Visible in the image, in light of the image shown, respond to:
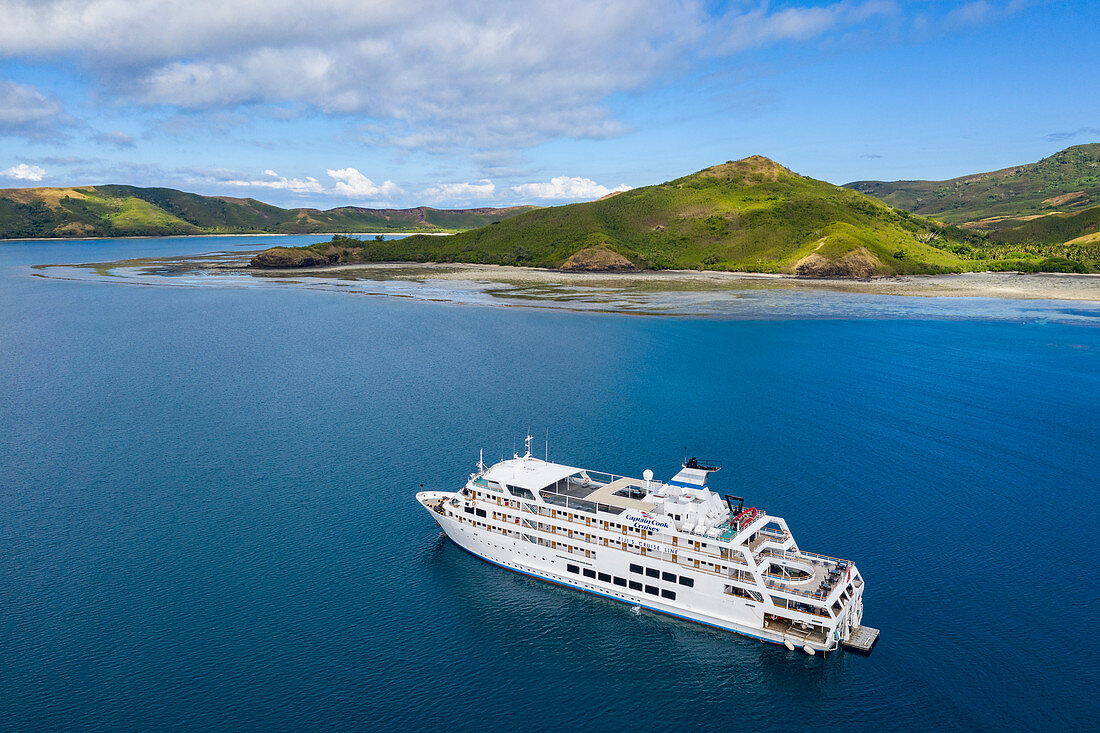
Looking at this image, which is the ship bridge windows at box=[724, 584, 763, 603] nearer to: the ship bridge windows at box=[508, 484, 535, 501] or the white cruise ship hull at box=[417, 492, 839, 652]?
the white cruise ship hull at box=[417, 492, 839, 652]

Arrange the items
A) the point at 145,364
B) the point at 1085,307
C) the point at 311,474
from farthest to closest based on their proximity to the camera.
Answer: the point at 1085,307 → the point at 145,364 → the point at 311,474

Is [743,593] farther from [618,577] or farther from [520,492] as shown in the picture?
[520,492]

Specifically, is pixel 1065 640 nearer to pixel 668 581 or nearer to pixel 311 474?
pixel 668 581

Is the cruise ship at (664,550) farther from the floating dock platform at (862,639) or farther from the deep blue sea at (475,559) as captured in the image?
the deep blue sea at (475,559)

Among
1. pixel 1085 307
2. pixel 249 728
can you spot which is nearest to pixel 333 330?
pixel 249 728

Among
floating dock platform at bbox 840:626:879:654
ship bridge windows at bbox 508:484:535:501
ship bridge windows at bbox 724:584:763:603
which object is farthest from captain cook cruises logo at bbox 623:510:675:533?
floating dock platform at bbox 840:626:879:654

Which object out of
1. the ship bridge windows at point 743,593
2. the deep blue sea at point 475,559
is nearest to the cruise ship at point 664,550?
the ship bridge windows at point 743,593

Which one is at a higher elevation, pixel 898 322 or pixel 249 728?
pixel 898 322
